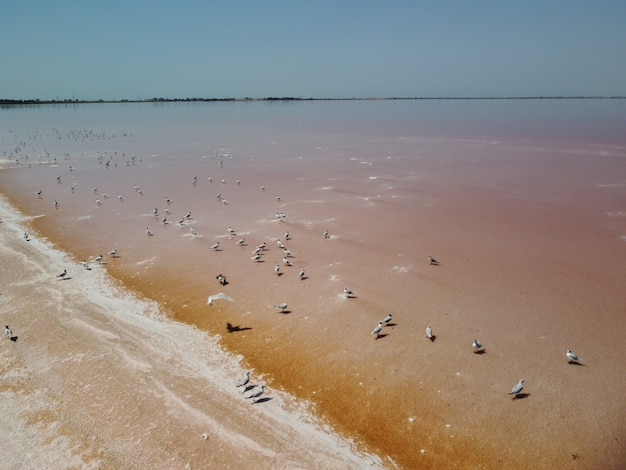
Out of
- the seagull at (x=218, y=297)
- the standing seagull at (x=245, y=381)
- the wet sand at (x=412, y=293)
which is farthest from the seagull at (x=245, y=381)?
the seagull at (x=218, y=297)

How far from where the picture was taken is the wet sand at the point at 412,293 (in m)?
9.14

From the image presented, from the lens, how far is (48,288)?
14945mm

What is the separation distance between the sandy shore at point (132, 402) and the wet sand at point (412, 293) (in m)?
0.35

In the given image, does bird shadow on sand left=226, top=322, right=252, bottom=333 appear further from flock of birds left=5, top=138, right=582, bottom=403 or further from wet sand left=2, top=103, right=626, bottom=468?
flock of birds left=5, top=138, right=582, bottom=403

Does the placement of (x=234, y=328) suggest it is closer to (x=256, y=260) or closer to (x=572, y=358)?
(x=256, y=260)

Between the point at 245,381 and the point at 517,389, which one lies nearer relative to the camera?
the point at 517,389

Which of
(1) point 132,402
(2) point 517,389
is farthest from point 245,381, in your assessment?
(2) point 517,389

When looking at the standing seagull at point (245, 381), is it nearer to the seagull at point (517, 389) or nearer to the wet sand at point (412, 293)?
the wet sand at point (412, 293)

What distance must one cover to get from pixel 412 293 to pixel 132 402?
30.8 ft

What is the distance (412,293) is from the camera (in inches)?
568

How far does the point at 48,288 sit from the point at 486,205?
2238cm

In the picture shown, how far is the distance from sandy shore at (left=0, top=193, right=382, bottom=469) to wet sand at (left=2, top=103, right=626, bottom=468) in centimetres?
35

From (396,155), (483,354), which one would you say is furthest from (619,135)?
(483,354)

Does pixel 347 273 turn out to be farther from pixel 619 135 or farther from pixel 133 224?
pixel 619 135
